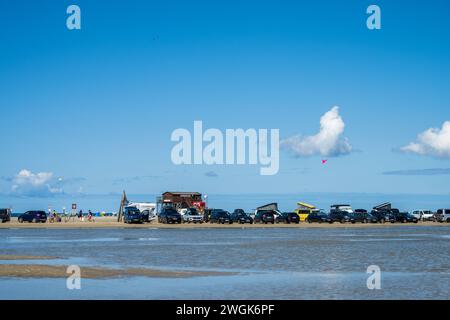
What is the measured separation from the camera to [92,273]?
74.9 ft

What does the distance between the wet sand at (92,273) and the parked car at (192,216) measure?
195 ft

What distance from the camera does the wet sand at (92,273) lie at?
2223 cm

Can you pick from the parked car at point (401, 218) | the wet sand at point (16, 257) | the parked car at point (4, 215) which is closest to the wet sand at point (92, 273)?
the wet sand at point (16, 257)

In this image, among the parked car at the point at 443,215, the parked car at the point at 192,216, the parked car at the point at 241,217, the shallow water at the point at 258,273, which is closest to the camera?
the shallow water at the point at 258,273

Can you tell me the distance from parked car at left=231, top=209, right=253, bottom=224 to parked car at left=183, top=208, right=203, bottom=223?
5075 mm

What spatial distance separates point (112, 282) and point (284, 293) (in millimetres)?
5448

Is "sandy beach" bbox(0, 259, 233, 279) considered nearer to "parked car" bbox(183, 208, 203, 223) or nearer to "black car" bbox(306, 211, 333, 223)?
"parked car" bbox(183, 208, 203, 223)

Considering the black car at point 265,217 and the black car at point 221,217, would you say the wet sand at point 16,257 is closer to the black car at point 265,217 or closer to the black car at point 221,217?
the black car at point 221,217

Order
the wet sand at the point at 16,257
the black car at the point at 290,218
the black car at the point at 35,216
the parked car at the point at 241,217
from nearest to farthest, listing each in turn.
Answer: the wet sand at the point at 16,257 → the parked car at the point at 241,217 → the black car at the point at 290,218 → the black car at the point at 35,216

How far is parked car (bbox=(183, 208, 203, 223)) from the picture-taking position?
3312 inches

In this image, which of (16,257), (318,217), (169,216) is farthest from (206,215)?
(16,257)

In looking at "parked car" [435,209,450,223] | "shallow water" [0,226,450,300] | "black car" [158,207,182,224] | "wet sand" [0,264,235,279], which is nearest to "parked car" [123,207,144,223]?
"black car" [158,207,182,224]

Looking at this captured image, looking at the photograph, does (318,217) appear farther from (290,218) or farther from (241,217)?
(241,217)
